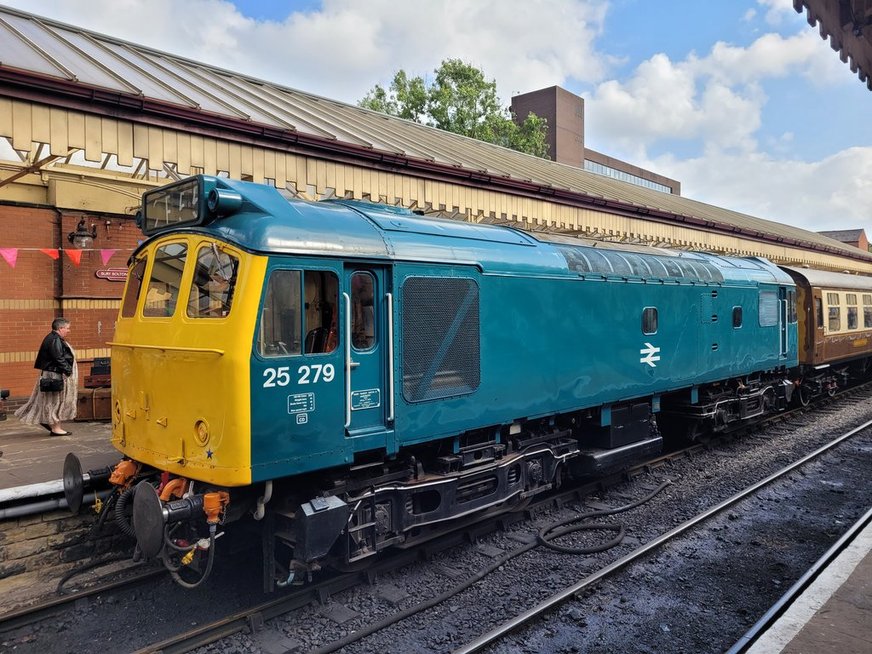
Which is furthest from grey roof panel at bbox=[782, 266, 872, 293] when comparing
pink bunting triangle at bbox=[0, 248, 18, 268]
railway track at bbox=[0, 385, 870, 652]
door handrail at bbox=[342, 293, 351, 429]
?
pink bunting triangle at bbox=[0, 248, 18, 268]

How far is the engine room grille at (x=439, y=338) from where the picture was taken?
561 centimetres

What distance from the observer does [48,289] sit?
36.6 ft

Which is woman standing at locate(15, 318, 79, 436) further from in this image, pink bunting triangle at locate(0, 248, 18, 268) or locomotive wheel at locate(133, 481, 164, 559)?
locomotive wheel at locate(133, 481, 164, 559)

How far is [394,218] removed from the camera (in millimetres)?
5918

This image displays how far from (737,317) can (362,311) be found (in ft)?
27.1

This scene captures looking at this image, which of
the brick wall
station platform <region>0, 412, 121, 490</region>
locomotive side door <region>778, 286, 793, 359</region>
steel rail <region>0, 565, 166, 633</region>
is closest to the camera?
steel rail <region>0, 565, 166, 633</region>

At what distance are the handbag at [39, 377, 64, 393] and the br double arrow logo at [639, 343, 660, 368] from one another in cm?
825

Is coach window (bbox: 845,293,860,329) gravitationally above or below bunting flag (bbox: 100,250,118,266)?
below

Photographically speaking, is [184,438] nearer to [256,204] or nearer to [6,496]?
[256,204]

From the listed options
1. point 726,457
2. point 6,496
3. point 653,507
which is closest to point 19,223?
point 6,496

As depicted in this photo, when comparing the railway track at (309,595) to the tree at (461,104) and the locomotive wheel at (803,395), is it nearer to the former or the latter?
the locomotive wheel at (803,395)

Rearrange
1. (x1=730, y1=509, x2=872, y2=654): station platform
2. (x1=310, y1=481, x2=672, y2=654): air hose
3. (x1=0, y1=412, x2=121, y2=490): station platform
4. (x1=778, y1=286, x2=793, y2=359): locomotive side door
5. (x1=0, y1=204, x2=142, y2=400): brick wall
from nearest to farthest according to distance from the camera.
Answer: (x1=730, y1=509, x2=872, y2=654): station platform < (x1=310, y1=481, x2=672, y2=654): air hose < (x1=0, y1=412, x2=121, y2=490): station platform < (x1=0, y1=204, x2=142, y2=400): brick wall < (x1=778, y1=286, x2=793, y2=359): locomotive side door

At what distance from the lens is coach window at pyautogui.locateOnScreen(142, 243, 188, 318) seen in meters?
5.17

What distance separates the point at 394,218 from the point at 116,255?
8.23m
